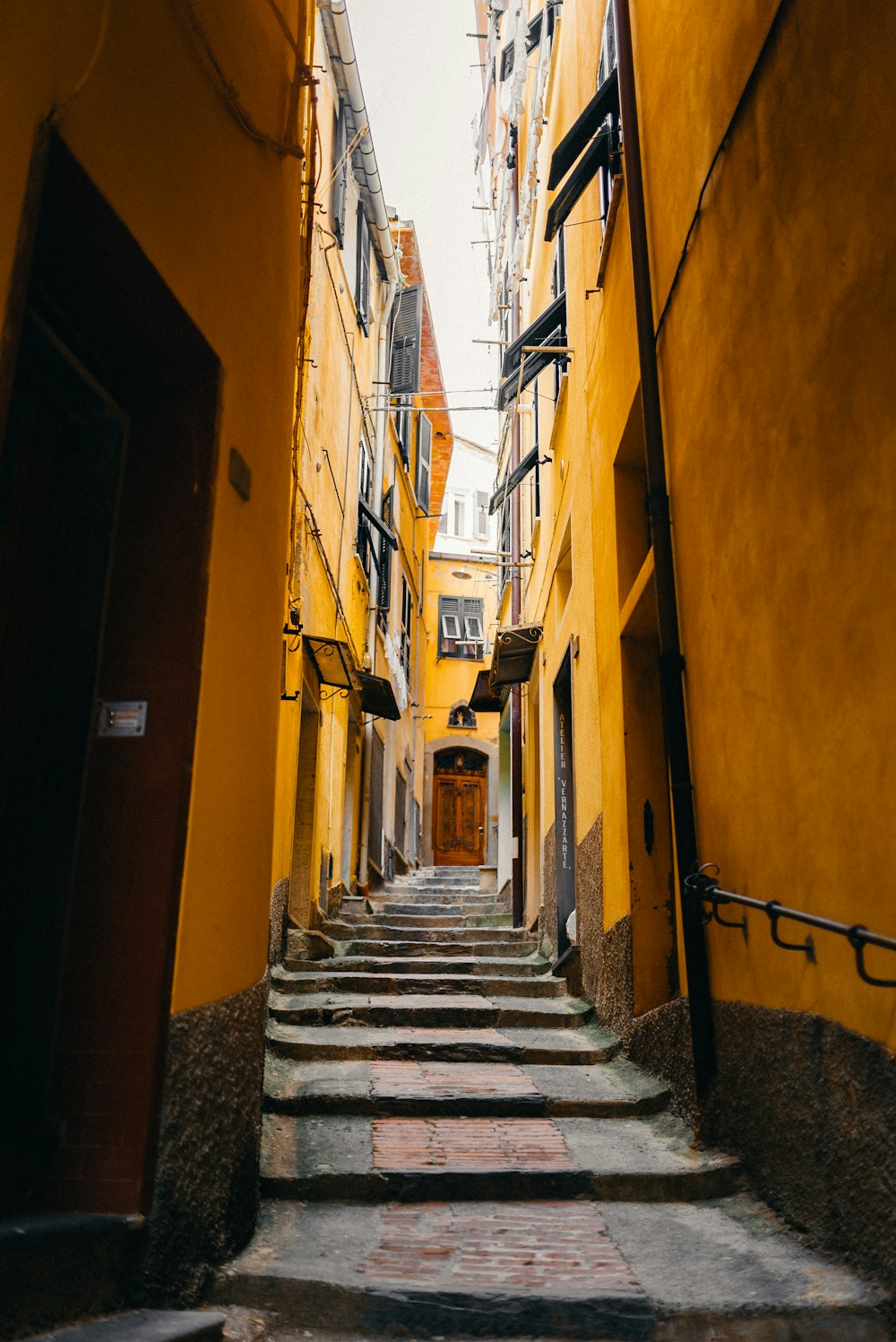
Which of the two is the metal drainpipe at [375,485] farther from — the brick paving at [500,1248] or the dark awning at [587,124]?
the brick paving at [500,1248]

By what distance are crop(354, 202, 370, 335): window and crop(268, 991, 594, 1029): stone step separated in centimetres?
794

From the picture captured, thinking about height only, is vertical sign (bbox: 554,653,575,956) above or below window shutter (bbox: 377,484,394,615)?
below

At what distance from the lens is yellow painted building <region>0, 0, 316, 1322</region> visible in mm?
2621

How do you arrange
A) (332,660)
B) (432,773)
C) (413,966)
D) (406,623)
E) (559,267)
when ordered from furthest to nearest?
(432,773) < (406,623) < (559,267) < (332,660) < (413,966)

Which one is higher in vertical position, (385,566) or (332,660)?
(385,566)

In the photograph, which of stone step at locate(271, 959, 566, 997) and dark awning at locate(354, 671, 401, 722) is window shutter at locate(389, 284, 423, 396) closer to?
dark awning at locate(354, 671, 401, 722)

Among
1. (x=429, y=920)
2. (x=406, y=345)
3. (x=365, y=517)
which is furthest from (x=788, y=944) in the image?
(x=406, y=345)

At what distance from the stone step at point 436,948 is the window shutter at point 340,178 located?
6.47 meters

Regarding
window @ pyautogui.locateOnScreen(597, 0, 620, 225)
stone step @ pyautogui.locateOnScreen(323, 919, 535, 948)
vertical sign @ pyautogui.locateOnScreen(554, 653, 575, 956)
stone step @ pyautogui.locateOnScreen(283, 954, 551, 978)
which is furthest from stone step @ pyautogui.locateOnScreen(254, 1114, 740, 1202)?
window @ pyautogui.locateOnScreen(597, 0, 620, 225)

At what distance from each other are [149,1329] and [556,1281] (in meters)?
1.19

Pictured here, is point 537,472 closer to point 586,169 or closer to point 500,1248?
point 586,169

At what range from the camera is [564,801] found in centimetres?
876

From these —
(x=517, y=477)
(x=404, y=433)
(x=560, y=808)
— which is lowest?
(x=560, y=808)

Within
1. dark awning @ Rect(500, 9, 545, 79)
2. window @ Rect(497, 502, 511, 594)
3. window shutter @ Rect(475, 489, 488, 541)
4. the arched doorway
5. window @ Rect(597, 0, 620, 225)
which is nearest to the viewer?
window @ Rect(597, 0, 620, 225)
